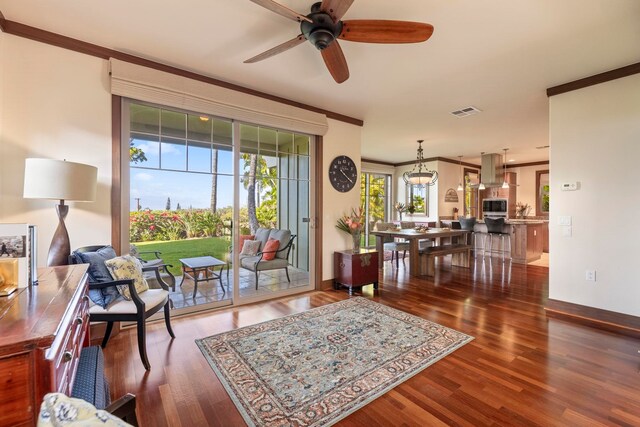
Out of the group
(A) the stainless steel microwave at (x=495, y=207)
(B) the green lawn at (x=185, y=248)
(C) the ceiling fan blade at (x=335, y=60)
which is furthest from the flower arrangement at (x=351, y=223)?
(A) the stainless steel microwave at (x=495, y=207)

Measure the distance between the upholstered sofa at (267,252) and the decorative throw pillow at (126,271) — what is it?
131cm

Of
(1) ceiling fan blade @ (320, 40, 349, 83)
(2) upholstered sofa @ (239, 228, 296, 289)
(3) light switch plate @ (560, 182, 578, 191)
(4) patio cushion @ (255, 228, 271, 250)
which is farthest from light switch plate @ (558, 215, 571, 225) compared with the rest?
(4) patio cushion @ (255, 228, 271, 250)

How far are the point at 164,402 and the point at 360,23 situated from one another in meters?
2.77

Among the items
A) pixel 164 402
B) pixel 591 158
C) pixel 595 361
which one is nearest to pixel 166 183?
pixel 164 402

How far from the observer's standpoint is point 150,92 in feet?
9.63

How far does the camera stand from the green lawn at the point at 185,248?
3.25 meters

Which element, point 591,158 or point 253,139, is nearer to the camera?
point 591,158

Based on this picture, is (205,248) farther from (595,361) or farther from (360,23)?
(595,361)

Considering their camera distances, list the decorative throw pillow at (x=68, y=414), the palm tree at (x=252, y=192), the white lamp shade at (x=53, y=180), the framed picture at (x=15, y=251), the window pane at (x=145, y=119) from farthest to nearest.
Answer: the palm tree at (x=252, y=192)
the window pane at (x=145, y=119)
the white lamp shade at (x=53, y=180)
the framed picture at (x=15, y=251)
the decorative throw pillow at (x=68, y=414)

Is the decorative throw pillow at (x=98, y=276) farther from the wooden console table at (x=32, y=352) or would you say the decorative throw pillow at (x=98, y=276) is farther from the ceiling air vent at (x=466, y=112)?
the ceiling air vent at (x=466, y=112)

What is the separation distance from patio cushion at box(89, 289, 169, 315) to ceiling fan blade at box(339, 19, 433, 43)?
2.56 metres

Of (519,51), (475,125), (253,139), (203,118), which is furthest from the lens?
(475,125)

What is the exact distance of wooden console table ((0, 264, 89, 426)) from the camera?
779mm

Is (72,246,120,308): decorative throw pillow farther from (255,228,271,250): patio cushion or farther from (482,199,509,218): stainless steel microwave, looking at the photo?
(482,199,509,218): stainless steel microwave
